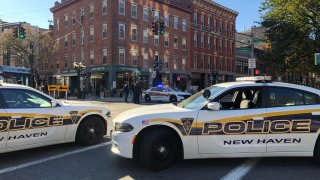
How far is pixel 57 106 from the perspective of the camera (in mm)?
6812

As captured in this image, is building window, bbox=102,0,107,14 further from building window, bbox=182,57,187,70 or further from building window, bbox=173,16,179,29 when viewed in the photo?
building window, bbox=182,57,187,70

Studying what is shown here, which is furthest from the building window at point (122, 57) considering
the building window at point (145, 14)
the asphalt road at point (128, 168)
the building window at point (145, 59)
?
the asphalt road at point (128, 168)

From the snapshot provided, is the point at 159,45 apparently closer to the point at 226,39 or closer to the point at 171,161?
the point at 226,39

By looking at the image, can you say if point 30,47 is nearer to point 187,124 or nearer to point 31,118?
point 31,118

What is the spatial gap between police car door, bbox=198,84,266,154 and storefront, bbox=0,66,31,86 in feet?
83.2

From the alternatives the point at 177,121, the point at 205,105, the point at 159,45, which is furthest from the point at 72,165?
the point at 159,45

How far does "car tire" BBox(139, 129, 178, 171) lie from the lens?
5.36 m

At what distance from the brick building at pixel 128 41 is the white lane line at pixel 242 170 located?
96.3 ft

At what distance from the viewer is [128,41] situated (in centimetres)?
4047

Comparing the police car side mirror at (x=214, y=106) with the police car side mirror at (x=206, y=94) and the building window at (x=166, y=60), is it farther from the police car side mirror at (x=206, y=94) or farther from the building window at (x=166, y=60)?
the building window at (x=166, y=60)

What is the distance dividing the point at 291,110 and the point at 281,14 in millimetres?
25205

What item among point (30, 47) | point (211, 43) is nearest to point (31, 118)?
point (30, 47)

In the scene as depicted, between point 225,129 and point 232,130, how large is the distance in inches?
4.9

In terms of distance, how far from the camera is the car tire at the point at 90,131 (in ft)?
24.0
